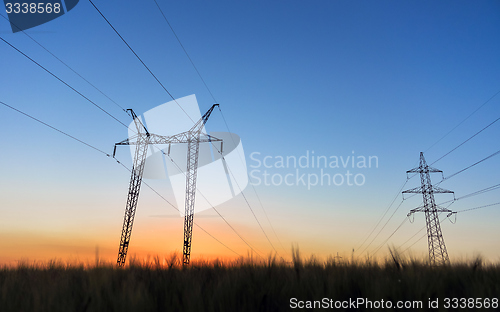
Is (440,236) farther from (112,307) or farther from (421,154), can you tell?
(112,307)

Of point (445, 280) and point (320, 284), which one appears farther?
point (445, 280)

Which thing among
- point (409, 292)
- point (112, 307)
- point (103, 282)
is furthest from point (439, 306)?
point (103, 282)

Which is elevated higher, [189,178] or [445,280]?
[189,178]

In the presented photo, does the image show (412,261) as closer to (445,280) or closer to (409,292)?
(445,280)

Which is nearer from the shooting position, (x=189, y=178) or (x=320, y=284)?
(x=320, y=284)

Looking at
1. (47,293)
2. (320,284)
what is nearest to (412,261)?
(320,284)

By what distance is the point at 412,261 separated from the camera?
5617 millimetres

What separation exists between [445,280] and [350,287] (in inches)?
61.2

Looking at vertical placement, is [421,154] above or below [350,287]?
above

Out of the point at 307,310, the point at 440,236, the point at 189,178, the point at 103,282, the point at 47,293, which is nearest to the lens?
the point at 307,310

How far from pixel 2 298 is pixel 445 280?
5472 millimetres

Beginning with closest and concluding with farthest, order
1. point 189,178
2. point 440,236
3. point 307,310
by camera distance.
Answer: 1. point 307,310
2. point 189,178
3. point 440,236

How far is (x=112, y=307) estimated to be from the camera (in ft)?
10.4

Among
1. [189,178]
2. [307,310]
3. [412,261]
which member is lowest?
[307,310]
